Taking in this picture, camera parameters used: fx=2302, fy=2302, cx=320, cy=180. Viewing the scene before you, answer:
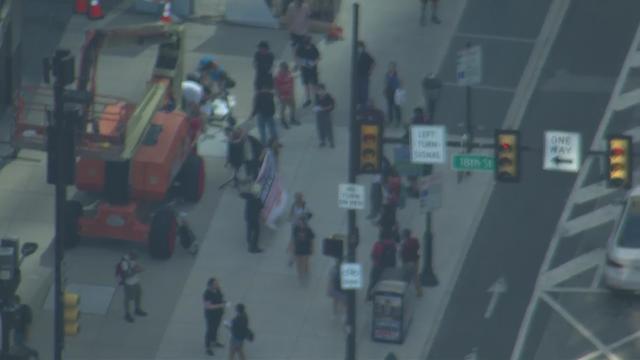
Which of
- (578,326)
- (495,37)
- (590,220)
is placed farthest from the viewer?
(495,37)

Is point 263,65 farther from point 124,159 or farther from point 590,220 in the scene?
point 590,220

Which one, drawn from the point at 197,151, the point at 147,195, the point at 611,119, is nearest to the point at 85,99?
the point at 147,195

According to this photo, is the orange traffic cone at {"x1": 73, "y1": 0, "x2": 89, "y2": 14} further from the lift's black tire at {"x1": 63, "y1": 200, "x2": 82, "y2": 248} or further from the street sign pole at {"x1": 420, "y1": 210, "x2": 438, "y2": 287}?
the street sign pole at {"x1": 420, "y1": 210, "x2": 438, "y2": 287}

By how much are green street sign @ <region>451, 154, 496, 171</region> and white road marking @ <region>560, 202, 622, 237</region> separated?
18.9 feet

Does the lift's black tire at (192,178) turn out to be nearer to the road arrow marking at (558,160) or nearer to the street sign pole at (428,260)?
the street sign pole at (428,260)

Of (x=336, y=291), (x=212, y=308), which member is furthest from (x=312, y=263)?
(x=212, y=308)

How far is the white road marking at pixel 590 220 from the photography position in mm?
52062

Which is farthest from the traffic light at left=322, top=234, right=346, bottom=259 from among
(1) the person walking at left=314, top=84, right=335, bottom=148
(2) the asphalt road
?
(1) the person walking at left=314, top=84, right=335, bottom=148

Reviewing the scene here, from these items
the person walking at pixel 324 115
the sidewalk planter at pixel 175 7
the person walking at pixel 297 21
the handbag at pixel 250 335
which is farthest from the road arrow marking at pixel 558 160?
the sidewalk planter at pixel 175 7

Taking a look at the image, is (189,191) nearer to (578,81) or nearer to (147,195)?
(147,195)

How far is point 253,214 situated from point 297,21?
994 cm

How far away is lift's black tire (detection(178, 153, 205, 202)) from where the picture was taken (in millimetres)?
52656

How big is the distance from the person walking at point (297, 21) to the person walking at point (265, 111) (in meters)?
4.73

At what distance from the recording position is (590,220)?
172ft
